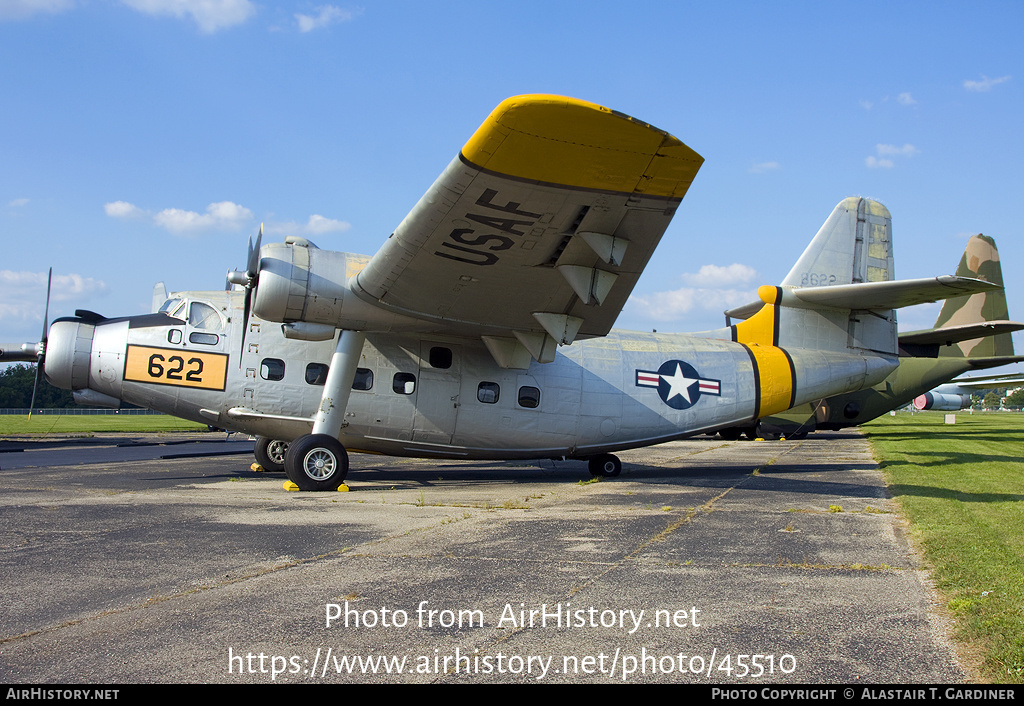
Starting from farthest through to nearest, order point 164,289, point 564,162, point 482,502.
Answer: point 164,289, point 482,502, point 564,162

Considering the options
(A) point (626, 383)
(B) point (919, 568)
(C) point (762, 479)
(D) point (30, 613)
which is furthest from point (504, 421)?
(D) point (30, 613)

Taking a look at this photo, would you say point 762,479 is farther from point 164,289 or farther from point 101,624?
point 164,289

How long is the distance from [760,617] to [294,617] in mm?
2764

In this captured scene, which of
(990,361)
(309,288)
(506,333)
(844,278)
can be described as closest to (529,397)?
(506,333)

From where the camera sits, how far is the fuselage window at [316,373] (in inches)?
468

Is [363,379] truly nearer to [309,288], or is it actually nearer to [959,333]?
[309,288]

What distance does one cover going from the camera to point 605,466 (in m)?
13.6

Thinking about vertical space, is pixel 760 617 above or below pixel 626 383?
below

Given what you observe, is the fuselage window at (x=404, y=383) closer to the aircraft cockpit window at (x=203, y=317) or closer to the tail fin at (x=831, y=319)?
the aircraft cockpit window at (x=203, y=317)

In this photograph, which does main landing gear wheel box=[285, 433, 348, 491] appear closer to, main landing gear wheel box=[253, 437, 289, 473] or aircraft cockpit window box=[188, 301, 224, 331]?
aircraft cockpit window box=[188, 301, 224, 331]

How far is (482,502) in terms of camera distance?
9.41m

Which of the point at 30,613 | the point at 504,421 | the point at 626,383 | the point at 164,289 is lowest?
the point at 30,613

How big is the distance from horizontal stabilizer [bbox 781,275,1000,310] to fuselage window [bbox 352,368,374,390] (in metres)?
8.59

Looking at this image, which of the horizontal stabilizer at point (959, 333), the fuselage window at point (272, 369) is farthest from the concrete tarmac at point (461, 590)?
the horizontal stabilizer at point (959, 333)
